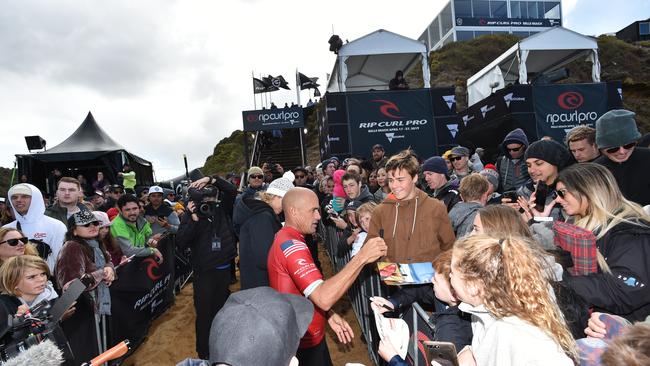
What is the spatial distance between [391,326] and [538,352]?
69 cm

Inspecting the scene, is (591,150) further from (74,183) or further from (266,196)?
(74,183)

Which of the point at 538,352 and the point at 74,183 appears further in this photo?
the point at 74,183

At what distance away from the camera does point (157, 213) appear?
6656mm

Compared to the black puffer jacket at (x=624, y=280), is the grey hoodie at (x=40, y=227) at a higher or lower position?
higher

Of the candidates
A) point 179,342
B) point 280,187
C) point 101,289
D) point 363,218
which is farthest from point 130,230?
point 363,218

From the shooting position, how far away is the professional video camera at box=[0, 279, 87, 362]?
2.60 meters

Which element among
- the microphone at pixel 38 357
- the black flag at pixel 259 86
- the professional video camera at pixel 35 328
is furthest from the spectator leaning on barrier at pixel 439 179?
the black flag at pixel 259 86

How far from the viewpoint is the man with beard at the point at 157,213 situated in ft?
21.5

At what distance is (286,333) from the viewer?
152cm

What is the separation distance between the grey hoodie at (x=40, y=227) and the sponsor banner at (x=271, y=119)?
465 inches

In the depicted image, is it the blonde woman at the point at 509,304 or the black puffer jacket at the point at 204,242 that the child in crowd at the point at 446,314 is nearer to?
the blonde woman at the point at 509,304

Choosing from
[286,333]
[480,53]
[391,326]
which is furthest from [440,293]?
[480,53]

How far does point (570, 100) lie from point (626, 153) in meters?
10.1

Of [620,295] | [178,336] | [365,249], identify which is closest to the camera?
[620,295]
